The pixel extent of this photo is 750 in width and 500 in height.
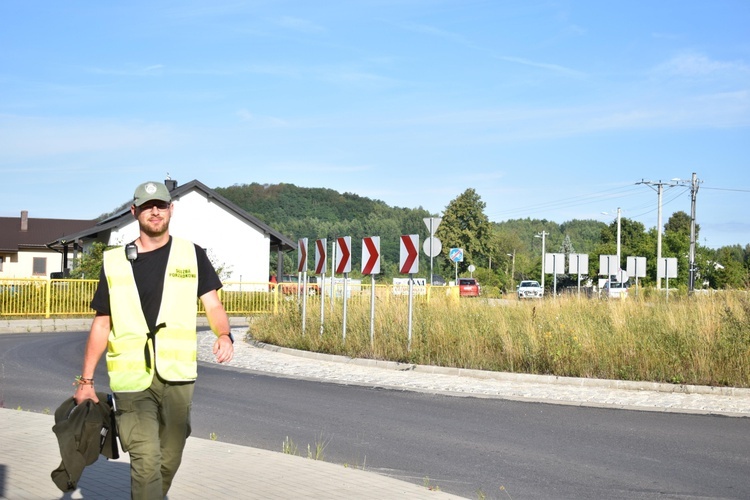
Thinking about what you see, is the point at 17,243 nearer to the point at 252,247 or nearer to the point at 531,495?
the point at 252,247

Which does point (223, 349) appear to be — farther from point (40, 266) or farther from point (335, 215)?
point (335, 215)

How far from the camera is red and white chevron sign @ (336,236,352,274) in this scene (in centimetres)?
2048

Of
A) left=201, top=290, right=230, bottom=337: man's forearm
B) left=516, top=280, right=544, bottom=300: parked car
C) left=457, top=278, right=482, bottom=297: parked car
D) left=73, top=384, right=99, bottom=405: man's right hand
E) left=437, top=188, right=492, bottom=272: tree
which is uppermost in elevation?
left=437, top=188, right=492, bottom=272: tree

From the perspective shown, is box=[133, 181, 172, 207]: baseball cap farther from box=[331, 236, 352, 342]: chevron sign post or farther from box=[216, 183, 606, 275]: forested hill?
box=[216, 183, 606, 275]: forested hill

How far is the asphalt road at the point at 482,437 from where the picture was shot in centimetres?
772

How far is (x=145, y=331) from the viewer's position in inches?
191

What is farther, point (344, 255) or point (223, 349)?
point (344, 255)

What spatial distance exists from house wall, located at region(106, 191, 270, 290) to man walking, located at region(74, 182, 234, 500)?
44.0 metres

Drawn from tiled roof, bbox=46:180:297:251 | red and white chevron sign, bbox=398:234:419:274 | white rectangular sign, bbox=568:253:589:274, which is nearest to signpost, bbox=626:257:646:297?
white rectangular sign, bbox=568:253:589:274

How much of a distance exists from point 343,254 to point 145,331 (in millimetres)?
15886

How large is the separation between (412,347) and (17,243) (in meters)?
63.0

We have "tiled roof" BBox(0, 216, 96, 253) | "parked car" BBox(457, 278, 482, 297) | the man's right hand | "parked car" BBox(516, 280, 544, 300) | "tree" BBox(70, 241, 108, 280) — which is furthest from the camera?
"tiled roof" BBox(0, 216, 96, 253)

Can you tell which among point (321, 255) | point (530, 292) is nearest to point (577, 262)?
point (530, 292)

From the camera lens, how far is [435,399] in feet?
42.5
